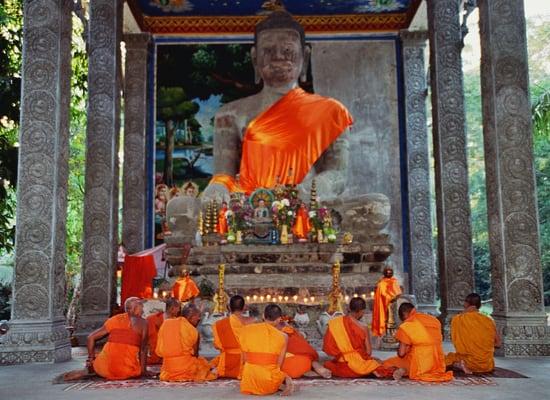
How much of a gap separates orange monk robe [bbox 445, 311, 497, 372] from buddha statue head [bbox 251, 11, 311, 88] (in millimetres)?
10113

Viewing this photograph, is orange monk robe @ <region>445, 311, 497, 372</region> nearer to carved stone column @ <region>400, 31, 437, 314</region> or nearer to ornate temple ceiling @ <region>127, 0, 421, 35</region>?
carved stone column @ <region>400, 31, 437, 314</region>

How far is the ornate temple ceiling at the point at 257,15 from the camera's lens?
15.9 meters

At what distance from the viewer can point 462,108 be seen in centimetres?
1167

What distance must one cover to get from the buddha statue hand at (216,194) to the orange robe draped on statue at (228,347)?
258 inches

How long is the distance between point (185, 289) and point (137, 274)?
3.45 m

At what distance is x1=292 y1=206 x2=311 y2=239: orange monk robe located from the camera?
12133 mm

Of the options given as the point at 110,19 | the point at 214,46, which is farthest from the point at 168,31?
the point at 110,19

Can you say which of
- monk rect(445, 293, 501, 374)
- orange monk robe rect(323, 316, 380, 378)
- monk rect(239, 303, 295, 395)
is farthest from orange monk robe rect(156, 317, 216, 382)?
monk rect(445, 293, 501, 374)

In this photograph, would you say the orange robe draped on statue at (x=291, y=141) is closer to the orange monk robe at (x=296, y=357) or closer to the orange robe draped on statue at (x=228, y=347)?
the orange robe draped on statue at (x=228, y=347)

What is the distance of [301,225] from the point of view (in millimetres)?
12180

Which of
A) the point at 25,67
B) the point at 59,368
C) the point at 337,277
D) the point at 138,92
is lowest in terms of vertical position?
the point at 59,368

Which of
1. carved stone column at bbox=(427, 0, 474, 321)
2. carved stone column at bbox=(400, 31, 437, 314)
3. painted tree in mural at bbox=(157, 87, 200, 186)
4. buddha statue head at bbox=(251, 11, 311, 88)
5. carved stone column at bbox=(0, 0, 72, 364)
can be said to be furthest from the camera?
painted tree in mural at bbox=(157, 87, 200, 186)

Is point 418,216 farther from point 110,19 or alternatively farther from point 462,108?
point 110,19

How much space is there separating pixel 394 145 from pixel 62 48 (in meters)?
9.52
